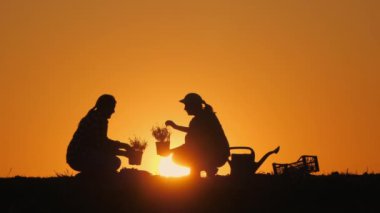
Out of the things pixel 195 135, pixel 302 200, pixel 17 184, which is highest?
pixel 195 135

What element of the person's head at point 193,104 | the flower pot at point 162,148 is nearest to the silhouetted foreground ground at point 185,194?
the flower pot at point 162,148

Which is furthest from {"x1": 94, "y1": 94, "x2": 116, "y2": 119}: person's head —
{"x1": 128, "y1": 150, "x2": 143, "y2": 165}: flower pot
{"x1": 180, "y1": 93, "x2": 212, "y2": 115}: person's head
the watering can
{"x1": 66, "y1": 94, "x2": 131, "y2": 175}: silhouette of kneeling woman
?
the watering can

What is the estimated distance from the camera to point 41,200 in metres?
10.4

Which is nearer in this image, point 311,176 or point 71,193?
point 71,193

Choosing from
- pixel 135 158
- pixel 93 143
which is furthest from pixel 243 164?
pixel 93 143

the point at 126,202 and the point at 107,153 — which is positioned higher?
the point at 107,153

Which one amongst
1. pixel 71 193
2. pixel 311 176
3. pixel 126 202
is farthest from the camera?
pixel 311 176

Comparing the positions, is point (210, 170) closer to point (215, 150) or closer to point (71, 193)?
point (215, 150)

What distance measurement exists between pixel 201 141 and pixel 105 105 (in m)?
2.35

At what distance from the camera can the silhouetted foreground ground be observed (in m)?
9.86

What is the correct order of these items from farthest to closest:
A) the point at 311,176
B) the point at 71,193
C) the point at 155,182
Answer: the point at 311,176, the point at 155,182, the point at 71,193

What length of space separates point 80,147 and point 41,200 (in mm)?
2199

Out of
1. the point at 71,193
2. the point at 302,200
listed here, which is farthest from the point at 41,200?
the point at 302,200

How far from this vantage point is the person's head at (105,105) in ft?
40.8
